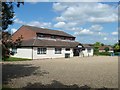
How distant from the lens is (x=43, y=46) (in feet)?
129

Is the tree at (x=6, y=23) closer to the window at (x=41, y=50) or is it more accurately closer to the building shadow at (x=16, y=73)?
the building shadow at (x=16, y=73)

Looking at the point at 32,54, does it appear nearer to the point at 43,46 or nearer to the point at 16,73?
the point at 43,46

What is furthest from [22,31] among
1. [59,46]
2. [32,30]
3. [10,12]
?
[10,12]

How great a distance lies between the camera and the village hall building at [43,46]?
38.3 metres

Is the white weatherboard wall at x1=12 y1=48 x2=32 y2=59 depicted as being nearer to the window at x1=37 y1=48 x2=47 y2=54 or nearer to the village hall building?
the village hall building

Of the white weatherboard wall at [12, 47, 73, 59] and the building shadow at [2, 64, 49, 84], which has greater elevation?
the white weatherboard wall at [12, 47, 73, 59]

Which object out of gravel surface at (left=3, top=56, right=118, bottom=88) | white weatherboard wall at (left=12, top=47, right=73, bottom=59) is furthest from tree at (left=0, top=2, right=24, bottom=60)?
white weatherboard wall at (left=12, top=47, right=73, bottom=59)

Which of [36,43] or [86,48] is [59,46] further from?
[86,48]

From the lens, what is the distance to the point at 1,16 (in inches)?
435

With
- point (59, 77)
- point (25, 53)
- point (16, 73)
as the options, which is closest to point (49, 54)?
point (25, 53)

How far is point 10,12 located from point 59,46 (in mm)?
32163

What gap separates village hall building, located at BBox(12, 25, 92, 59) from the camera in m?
38.3

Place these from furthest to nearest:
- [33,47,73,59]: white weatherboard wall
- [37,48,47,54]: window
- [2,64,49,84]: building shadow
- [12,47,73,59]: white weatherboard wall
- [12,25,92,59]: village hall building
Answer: [37,48,47,54]: window, [12,25,92,59]: village hall building, [33,47,73,59]: white weatherboard wall, [12,47,73,59]: white weatherboard wall, [2,64,49,84]: building shadow

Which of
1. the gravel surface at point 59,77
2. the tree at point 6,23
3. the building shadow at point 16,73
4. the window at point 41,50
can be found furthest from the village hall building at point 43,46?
the tree at point 6,23
